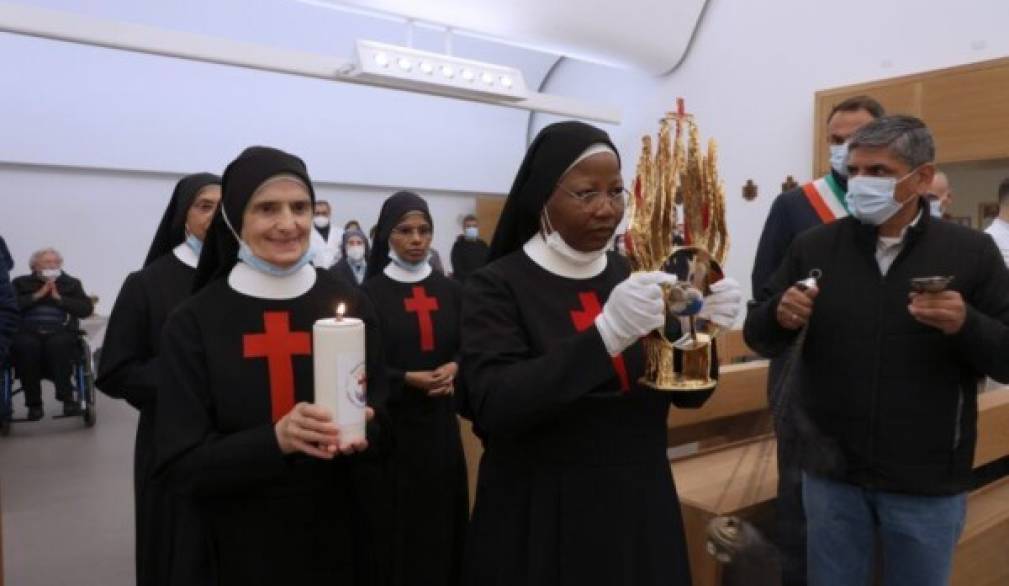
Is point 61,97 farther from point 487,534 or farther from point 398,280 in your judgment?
point 487,534

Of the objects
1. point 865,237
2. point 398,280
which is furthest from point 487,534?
point 398,280

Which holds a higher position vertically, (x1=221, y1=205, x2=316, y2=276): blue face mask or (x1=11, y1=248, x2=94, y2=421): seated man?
(x1=221, y1=205, x2=316, y2=276): blue face mask

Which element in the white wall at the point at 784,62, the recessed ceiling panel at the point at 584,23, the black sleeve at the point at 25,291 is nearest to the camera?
the black sleeve at the point at 25,291

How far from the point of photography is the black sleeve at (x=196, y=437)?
5.53ft

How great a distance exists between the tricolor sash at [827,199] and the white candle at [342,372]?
195cm

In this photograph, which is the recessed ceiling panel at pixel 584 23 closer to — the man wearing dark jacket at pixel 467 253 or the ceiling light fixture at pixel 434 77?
the ceiling light fixture at pixel 434 77

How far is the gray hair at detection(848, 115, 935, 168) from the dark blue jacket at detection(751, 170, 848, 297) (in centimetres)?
60

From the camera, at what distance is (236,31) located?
10.9m

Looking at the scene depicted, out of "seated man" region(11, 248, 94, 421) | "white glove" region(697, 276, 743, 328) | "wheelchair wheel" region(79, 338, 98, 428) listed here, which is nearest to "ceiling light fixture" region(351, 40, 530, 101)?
"seated man" region(11, 248, 94, 421)

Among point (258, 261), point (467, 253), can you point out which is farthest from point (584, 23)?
point (258, 261)

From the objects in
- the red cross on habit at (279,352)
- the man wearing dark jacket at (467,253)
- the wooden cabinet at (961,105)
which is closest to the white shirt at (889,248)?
the red cross on habit at (279,352)

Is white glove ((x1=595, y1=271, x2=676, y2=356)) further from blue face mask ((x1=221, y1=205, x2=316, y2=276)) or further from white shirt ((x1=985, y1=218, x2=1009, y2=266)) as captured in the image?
white shirt ((x1=985, y1=218, x2=1009, y2=266))

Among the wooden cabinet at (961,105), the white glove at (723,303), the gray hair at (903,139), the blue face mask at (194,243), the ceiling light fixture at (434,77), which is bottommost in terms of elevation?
the white glove at (723,303)

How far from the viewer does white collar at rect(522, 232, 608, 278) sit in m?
1.80
